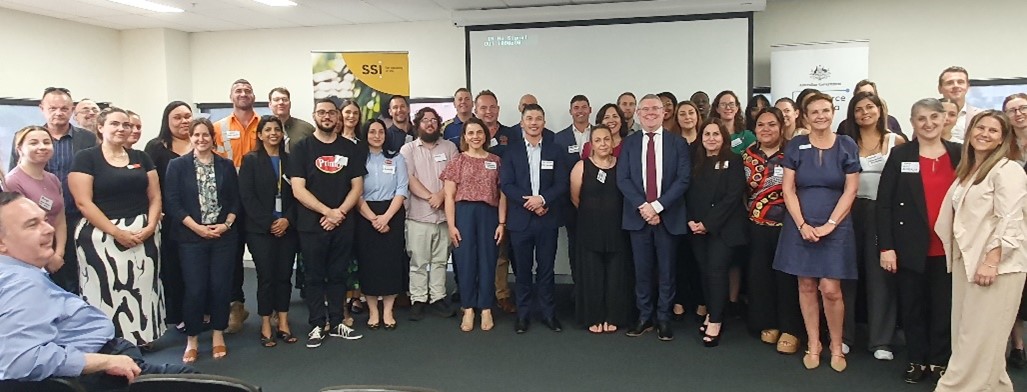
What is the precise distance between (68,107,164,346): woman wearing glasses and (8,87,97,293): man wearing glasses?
0.47m

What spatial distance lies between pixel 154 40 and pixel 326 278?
4801 millimetres

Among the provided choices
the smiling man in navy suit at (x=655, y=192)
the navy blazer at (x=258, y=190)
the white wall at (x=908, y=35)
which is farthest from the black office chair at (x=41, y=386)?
the white wall at (x=908, y=35)

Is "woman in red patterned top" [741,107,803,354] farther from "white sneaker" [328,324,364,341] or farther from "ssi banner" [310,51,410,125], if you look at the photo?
"ssi banner" [310,51,410,125]

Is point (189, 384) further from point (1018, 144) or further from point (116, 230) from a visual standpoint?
point (1018, 144)

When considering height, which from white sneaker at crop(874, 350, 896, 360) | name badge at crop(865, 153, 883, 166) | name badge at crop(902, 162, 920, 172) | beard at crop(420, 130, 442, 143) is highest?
beard at crop(420, 130, 442, 143)

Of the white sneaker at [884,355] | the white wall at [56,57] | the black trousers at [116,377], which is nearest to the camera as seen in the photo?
the black trousers at [116,377]

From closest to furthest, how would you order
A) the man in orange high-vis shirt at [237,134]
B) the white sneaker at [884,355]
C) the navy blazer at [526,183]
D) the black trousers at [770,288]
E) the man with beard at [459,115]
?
the white sneaker at [884,355]
the black trousers at [770,288]
the navy blazer at [526,183]
the man in orange high-vis shirt at [237,134]
the man with beard at [459,115]

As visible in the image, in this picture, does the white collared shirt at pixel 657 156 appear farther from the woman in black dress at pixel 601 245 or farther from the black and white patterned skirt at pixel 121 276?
the black and white patterned skirt at pixel 121 276

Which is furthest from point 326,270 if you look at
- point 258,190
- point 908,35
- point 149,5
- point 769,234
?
point 908,35

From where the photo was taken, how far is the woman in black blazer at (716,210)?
3854 millimetres

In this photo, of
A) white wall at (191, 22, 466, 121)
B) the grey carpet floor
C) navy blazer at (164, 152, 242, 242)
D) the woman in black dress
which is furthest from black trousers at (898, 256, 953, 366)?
white wall at (191, 22, 466, 121)

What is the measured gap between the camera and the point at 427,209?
14.9 ft

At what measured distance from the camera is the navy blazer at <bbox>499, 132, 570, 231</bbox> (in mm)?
4211

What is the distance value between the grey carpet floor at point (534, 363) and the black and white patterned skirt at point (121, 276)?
490 millimetres
